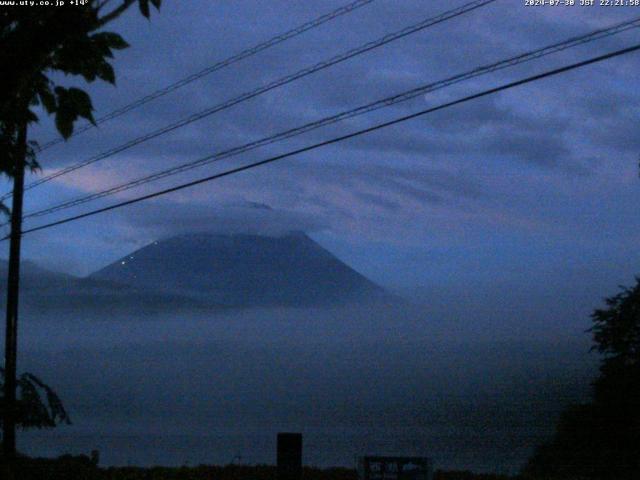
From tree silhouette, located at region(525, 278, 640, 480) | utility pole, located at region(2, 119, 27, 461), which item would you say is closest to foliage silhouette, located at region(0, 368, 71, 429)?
utility pole, located at region(2, 119, 27, 461)

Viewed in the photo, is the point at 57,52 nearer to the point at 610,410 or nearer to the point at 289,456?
the point at 289,456

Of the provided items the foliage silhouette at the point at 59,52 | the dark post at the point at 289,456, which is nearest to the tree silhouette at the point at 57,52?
the foliage silhouette at the point at 59,52

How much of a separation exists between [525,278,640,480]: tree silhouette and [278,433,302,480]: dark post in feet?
55.3

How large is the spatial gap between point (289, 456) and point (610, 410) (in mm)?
20527

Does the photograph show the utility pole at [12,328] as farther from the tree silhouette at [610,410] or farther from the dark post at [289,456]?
the tree silhouette at [610,410]

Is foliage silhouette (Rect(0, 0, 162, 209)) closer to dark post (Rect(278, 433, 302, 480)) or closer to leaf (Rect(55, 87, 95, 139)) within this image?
leaf (Rect(55, 87, 95, 139))

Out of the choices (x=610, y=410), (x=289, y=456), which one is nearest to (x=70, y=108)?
(x=289, y=456)

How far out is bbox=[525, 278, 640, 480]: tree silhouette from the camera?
3156 centimetres

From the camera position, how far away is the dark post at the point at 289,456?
15.9m

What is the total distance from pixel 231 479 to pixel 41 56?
14889 mm

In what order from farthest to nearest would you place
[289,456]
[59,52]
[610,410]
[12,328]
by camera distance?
1. [610,410]
2. [12,328]
3. [289,456]
4. [59,52]

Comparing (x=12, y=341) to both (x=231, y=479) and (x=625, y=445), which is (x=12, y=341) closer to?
(x=231, y=479)

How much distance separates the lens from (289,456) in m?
15.9

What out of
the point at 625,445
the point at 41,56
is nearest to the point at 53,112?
the point at 41,56
